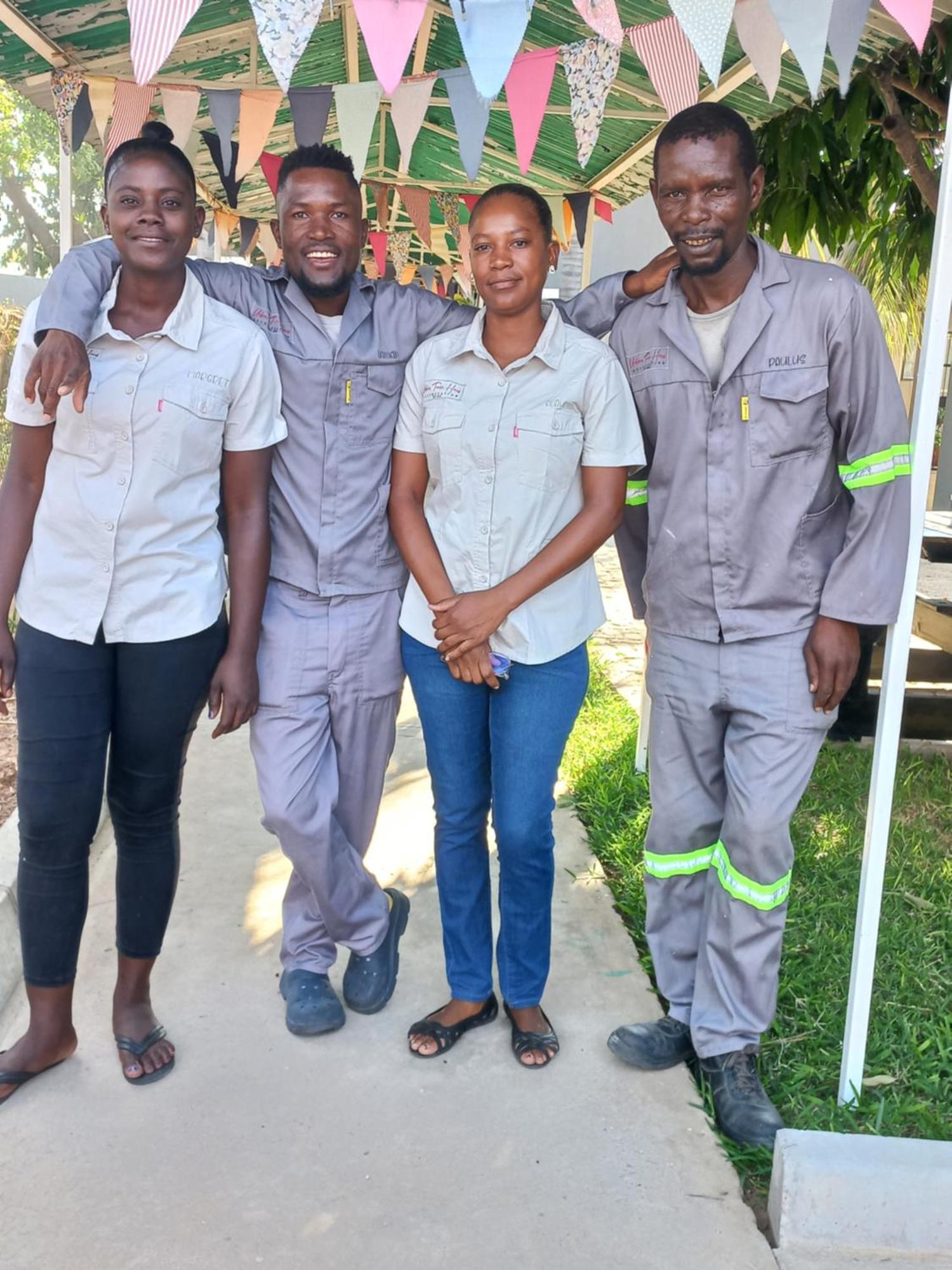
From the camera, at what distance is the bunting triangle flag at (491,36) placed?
243 centimetres

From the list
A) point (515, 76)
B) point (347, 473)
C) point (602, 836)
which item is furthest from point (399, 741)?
point (515, 76)

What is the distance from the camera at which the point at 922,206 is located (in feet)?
16.4

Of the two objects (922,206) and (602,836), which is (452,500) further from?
(922,206)

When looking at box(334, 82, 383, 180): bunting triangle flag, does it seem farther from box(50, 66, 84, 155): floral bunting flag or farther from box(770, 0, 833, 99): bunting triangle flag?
box(50, 66, 84, 155): floral bunting flag

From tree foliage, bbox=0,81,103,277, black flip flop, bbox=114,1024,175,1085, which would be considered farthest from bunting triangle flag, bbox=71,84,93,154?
tree foliage, bbox=0,81,103,277

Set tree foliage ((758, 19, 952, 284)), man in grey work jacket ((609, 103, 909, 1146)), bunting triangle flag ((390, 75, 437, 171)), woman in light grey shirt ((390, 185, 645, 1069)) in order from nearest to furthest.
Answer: man in grey work jacket ((609, 103, 909, 1146))
woman in light grey shirt ((390, 185, 645, 1069))
bunting triangle flag ((390, 75, 437, 171))
tree foliage ((758, 19, 952, 284))

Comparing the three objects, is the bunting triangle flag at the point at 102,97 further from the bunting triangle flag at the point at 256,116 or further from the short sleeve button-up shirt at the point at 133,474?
the short sleeve button-up shirt at the point at 133,474

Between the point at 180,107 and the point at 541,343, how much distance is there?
194cm

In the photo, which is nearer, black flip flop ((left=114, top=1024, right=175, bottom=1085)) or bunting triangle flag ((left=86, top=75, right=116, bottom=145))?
black flip flop ((left=114, top=1024, right=175, bottom=1085))

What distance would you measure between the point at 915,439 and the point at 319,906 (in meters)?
1.83

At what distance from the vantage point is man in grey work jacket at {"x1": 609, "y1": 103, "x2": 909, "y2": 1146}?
97.7 inches

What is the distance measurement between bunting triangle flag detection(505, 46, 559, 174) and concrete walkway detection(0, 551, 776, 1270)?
91.9 inches

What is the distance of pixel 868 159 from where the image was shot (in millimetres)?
4824

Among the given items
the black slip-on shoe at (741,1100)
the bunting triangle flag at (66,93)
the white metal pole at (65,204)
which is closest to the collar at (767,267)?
the black slip-on shoe at (741,1100)
